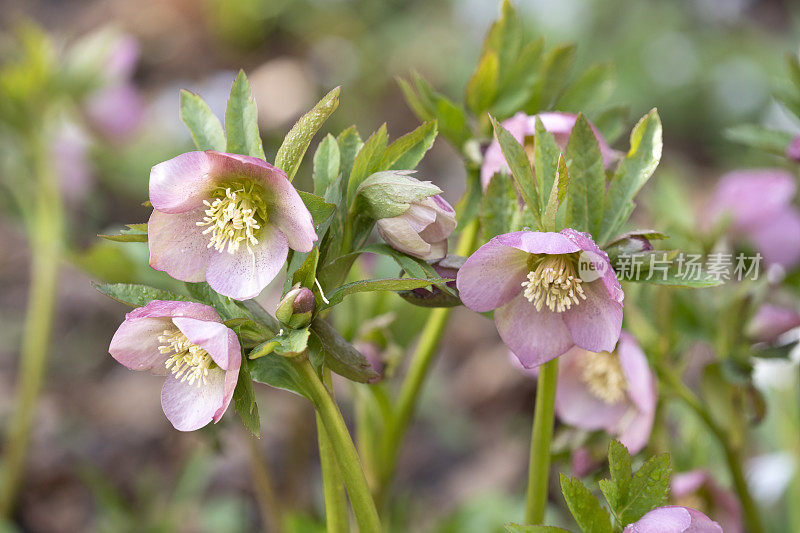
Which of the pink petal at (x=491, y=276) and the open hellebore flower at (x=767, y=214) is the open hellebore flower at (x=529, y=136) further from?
the open hellebore flower at (x=767, y=214)

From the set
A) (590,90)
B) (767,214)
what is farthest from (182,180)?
(767,214)

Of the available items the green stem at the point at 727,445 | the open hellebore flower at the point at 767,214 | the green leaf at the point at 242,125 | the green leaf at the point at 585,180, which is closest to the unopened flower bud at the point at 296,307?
the green leaf at the point at 242,125

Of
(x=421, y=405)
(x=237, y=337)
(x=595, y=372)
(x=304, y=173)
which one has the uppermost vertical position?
(x=237, y=337)

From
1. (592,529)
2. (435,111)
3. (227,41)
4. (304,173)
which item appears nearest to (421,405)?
(304,173)

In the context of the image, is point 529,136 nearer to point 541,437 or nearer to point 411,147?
point 411,147

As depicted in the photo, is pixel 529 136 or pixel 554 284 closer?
pixel 554 284

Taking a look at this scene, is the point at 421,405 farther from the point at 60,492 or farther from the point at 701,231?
the point at 701,231

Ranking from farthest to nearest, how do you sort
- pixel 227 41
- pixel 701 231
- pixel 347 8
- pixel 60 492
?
1. pixel 347 8
2. pixel 227 41
3. pixel 60 492
4. pixel 701 231
